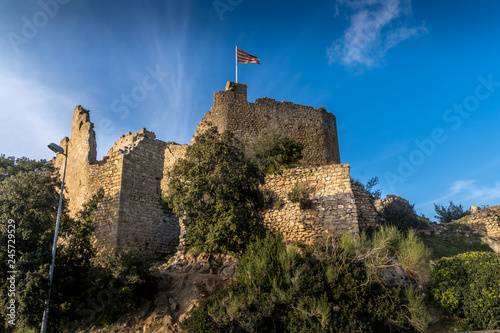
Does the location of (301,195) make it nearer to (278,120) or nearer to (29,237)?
(29,237)

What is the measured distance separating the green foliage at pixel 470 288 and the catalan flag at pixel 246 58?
16.6 metres

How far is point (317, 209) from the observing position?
13.3 meters

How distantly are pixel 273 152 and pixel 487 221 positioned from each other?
10.2m

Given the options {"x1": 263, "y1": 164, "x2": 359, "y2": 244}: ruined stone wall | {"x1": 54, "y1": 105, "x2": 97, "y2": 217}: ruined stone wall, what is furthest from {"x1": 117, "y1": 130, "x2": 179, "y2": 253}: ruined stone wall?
{"x1": 54, "y1": 105, "x2": 97, "y2": 217}: ruined stone wall

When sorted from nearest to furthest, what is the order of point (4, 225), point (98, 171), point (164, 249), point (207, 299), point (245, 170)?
1. point (207, 299)
2. point (4, 225)
3. point (245, 170)
4. point (164, 249)
5. point (98, 171)

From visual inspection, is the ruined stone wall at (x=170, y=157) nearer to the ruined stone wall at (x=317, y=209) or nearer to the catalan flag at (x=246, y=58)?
the ruined stone wall at (x=317, y=209)

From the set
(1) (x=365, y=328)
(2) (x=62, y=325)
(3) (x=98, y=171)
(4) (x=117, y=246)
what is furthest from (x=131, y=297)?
(3) (x=98, y=171)

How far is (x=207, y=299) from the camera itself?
992 cm

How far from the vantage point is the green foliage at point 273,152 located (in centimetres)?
1606

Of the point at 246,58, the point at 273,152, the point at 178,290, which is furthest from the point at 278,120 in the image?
the point at 178,290

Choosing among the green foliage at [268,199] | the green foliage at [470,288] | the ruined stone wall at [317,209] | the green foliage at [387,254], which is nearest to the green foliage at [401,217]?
the ruined stone wall at [317,209]

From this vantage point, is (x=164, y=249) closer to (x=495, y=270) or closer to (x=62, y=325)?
(x=62, y=325)

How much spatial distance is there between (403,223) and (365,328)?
843 cm

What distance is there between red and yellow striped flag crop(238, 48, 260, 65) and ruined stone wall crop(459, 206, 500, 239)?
597 inches
